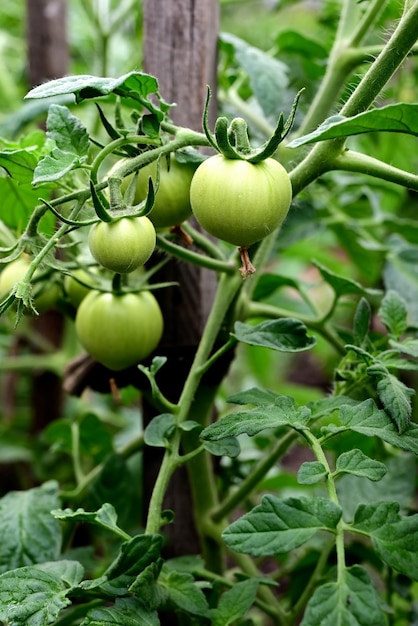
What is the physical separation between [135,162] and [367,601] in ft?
1.22

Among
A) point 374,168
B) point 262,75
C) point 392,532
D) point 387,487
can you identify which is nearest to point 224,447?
point 392,532

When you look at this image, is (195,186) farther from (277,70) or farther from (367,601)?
(277,70)

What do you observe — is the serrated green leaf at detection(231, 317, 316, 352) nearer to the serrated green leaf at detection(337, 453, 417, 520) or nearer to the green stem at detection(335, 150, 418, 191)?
the green stem at detection(335, 150, 418, 191)

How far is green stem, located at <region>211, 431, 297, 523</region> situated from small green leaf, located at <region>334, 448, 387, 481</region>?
18cm

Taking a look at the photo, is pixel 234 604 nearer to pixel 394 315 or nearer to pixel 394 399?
pixel 394 399

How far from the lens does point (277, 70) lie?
0.95 m

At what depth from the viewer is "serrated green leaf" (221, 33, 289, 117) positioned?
92 centimetres

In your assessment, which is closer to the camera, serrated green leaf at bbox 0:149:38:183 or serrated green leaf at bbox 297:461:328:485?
serrated green leaf at bbox 297:461:328:485

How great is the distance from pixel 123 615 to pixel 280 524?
0.49 feet

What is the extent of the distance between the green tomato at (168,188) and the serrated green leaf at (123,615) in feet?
1.09

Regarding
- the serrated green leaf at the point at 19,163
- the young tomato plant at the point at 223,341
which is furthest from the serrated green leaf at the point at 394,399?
the serrated green leaf at the point at 19,163

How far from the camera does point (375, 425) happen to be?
0.55 metres

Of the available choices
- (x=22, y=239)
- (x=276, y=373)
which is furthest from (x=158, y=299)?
(x=276, y=373)

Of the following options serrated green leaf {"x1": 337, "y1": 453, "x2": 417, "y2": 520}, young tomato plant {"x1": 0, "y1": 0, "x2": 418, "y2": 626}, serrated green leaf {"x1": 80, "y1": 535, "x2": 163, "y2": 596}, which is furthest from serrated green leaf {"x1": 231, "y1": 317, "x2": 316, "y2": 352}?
serrated green leaf {"x1": 337, "y1": 453, "x2": 417, "y2": 520}
